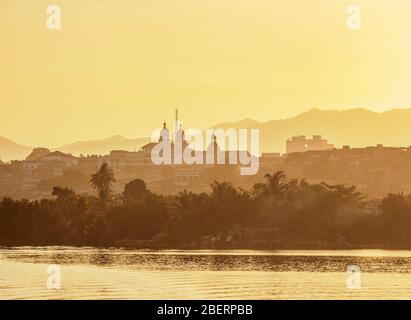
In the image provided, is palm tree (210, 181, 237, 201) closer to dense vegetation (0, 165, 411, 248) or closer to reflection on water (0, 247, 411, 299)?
dense vegetation (0, 165, 411, 248)

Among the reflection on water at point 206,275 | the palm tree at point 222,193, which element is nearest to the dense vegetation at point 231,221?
the palm tree at point 222,193

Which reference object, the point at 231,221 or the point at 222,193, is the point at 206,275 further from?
the point at 222,193

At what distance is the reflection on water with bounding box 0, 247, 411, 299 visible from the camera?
80625mm

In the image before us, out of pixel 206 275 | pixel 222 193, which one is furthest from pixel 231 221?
pixel 206 275

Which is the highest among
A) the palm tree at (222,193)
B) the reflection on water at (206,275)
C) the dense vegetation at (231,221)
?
the palm tree at (222,193)

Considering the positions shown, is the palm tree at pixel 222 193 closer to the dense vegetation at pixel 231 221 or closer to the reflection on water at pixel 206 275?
the dense vegetation at pixel 231 221

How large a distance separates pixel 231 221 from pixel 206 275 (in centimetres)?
6107

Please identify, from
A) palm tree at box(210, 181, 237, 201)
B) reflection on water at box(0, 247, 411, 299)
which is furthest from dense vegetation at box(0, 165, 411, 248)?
reflection on water at box(0, 247, 411, 299)

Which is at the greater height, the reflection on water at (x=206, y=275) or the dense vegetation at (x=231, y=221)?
the dense vegetation at (x=231, y=221)

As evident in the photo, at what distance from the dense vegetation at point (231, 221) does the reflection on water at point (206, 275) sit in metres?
20.2

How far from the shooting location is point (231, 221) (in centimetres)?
15375

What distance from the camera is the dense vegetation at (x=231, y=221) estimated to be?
14800 centimetres
